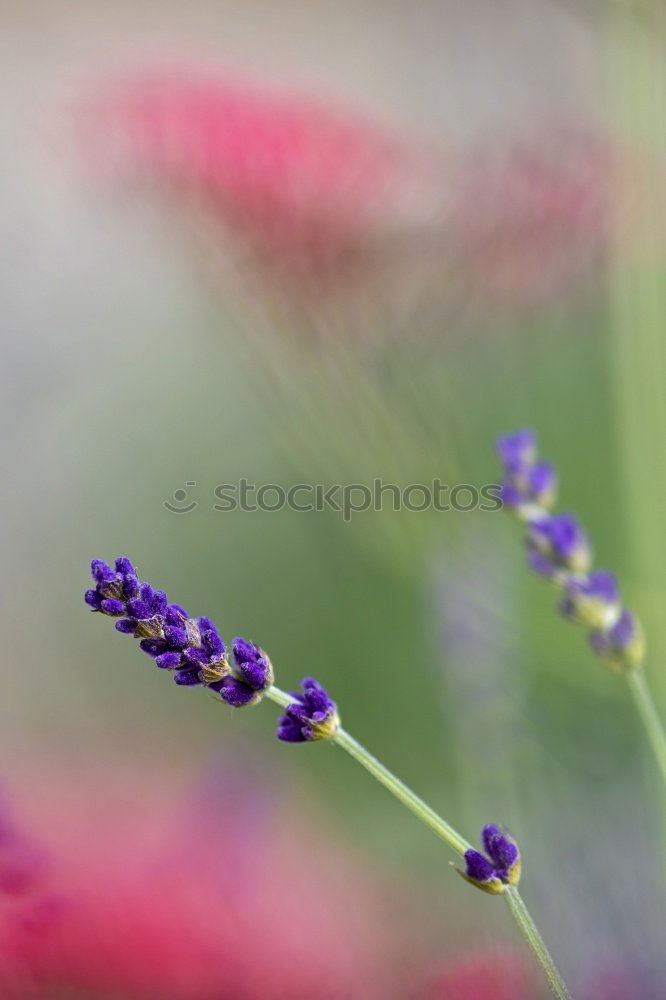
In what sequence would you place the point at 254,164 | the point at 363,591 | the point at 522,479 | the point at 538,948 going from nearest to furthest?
the point at 538,948 → the point at 522,479 → the point at 254,164 → the point at 363,591

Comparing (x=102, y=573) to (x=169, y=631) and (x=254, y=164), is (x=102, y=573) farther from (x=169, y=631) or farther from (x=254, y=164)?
(x=254, y=164)

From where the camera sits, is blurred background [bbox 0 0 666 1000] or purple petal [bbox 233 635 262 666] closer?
purple petal [bbox 233 635 262 666]

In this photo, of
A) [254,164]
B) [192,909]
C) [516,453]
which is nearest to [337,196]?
[254,164]

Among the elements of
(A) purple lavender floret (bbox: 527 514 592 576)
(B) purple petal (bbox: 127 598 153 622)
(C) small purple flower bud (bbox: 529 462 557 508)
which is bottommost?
(B) purple petal (bbox: 127 598 153 622)

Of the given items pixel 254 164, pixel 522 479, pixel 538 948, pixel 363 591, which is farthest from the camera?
pixel 363 591

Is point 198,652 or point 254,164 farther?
point 254,164

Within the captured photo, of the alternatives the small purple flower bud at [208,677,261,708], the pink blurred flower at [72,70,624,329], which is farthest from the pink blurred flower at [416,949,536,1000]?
the pink blurred flower at [72,70,624,329]

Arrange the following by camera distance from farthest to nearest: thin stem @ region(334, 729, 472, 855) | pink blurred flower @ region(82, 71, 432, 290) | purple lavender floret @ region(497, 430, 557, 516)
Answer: pink blurred flower @ region(82, 71, 432, 290)
purple lavender floret @ region(497, 430, 557, 516)
thin stem @ region(334, 729, 472, 855)

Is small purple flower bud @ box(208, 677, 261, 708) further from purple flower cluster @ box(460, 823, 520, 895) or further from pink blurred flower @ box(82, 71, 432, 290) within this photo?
pink blurred flower @ box(82, 71, 432, 290)
